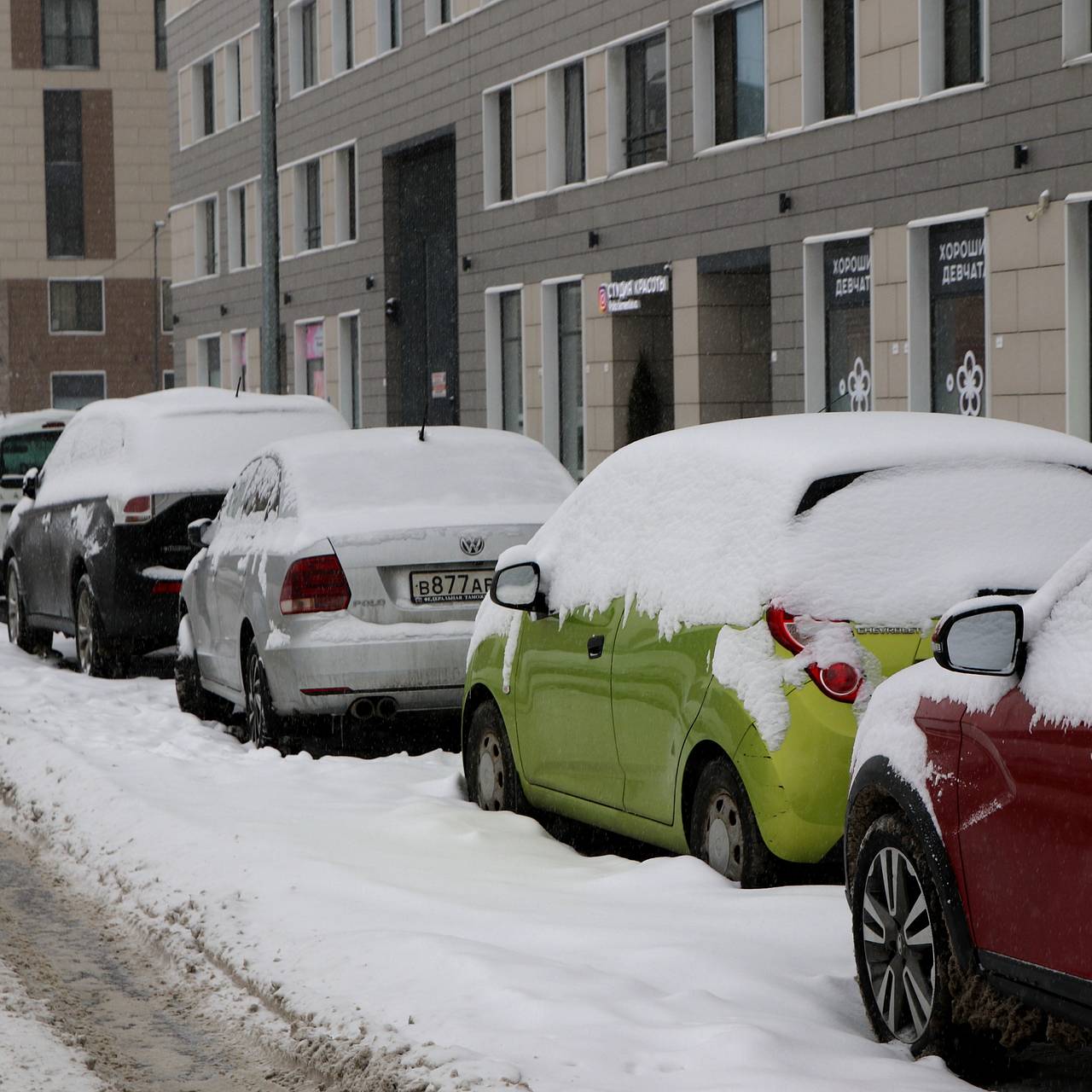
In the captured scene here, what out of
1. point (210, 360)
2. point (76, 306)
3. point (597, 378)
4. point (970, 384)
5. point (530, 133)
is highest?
point (76, 306)

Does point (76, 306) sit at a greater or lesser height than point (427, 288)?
greater

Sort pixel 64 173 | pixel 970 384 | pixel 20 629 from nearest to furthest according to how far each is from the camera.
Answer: pixel 20 629, pixel 970 384, pixel 64 173

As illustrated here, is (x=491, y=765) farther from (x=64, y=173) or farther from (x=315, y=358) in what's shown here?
(x=64, y=173)

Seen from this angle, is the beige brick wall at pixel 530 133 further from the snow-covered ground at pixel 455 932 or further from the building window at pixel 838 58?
the snow-covered ground at pixel 455 932

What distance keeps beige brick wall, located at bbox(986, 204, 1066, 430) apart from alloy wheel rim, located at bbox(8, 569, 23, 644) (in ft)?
31.3

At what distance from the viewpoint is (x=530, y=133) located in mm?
32750

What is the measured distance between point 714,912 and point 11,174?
72.4 m

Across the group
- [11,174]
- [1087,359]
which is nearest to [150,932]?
[1087,359]

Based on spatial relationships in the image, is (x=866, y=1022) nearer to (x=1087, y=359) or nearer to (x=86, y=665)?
(x=86, y=665)

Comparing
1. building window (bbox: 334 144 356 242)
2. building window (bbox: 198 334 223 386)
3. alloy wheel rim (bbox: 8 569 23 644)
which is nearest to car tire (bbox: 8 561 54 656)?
alloy wheel rim (bbox: 8 569 23 644)

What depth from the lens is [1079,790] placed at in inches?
161

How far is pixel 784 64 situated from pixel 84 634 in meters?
14.2

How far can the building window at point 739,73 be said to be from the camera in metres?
26.3

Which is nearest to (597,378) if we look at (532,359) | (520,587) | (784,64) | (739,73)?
(532,359)
